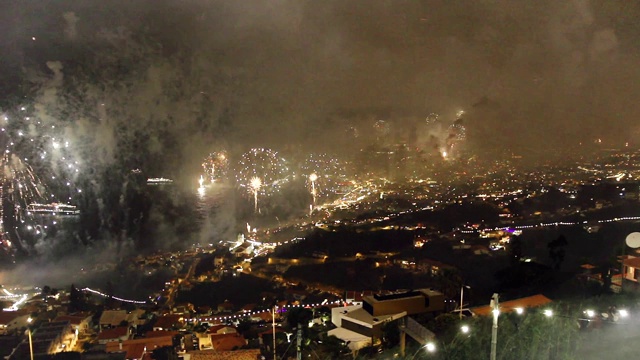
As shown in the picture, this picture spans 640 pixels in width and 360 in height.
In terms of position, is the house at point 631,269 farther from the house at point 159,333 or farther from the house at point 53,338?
the house at point 53,338

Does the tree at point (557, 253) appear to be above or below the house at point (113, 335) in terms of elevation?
above

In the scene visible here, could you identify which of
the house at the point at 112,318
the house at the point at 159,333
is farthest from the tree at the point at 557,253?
the house at the point at 112,318

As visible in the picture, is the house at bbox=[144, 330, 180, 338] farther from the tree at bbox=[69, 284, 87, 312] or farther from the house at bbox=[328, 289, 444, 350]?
the house at bbox=[328, 289, 444, 350]

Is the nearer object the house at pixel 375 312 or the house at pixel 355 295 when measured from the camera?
the house at pixel 375 312

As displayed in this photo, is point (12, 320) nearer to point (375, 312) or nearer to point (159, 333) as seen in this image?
point (159, 333)

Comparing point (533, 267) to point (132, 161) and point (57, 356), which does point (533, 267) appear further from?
point (132, 161)

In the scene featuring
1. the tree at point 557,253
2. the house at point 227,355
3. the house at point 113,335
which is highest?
the tree at point 557,253

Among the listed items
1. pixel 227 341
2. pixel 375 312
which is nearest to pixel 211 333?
pixel 227 341
